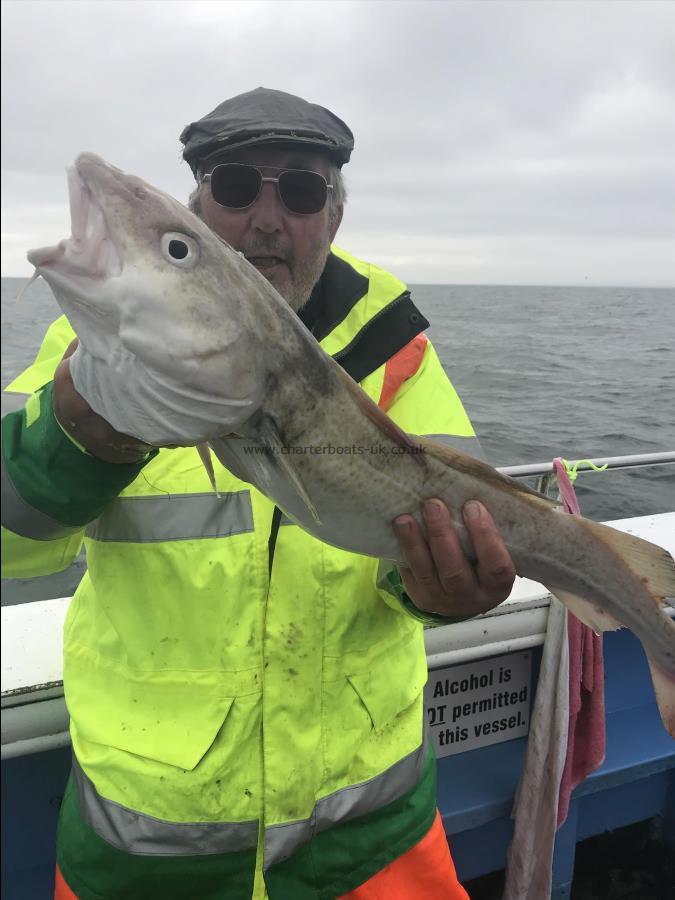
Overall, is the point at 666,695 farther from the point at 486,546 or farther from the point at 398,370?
the point at 398,370

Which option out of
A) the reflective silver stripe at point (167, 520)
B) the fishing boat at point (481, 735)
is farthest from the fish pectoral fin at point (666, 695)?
the reflective silver stripe at point (167, 520)

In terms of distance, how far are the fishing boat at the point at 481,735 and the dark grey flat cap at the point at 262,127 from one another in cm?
204

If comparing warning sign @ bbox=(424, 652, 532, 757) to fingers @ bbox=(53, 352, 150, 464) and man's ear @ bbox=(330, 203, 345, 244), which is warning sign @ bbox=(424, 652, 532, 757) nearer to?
man's ear @ bbox=(330, 203, 345, 244)

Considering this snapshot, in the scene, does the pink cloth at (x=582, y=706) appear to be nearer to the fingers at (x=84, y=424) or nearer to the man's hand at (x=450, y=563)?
the man's hand at (x=450, y=563)

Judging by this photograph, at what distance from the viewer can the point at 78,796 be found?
229 centimetres

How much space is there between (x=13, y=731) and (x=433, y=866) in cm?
171

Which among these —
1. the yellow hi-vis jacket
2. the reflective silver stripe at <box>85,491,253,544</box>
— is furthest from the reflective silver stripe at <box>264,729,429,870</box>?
the reflective silver stripe at <box>85,491,253,544</box>

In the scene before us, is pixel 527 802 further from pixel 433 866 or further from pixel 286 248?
pixel 286 248

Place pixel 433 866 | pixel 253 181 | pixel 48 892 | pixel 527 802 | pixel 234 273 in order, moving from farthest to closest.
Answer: pixel 527 802 → pixel 48 892 → pixel 253 181 → pixel 433 866 → pixel 234 273

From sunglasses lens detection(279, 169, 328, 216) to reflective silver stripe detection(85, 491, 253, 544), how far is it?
1.21 m

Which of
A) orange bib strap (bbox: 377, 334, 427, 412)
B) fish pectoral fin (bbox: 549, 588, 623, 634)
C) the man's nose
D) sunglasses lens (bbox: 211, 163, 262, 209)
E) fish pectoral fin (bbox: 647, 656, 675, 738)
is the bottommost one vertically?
fish pectoral fin (bbox: 647, 656, 675, 738)

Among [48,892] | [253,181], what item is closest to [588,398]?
[253,181]

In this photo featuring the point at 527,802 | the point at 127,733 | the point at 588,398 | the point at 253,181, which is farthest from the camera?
the point at 588,398

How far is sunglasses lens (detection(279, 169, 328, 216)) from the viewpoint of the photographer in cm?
261
